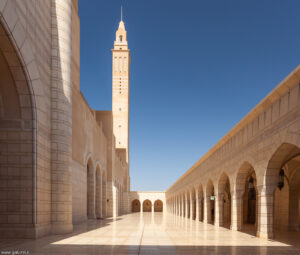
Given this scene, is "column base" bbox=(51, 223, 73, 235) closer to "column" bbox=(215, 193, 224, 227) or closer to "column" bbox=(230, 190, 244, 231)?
"column" bbox=(230, 190, 244, 231)

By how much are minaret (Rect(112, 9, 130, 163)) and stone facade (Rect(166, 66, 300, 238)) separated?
3424 centimetres

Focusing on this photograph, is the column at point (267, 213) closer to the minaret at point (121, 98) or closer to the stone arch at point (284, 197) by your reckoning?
the stone arch at point (284, 197)

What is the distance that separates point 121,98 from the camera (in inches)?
2140

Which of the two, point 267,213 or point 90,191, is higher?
point 267,213

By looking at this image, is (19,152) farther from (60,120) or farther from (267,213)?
(267,213)

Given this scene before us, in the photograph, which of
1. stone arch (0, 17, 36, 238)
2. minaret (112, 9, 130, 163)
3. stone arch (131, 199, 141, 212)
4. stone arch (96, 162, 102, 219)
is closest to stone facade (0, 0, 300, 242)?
stone arch (0, 17, 36, 238)

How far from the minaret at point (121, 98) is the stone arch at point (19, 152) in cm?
4322

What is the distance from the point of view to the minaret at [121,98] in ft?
177

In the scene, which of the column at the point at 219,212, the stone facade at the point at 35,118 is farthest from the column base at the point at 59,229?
the column at the point at 219,212

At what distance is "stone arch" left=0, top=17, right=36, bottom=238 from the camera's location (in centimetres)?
1010

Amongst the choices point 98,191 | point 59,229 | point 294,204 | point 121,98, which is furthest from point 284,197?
point 121,98

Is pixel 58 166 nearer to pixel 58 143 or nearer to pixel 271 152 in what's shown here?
pixel 58 143

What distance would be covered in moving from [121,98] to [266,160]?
45.1 meters

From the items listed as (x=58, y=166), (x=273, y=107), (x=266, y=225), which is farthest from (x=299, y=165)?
(x=58, y=166)
